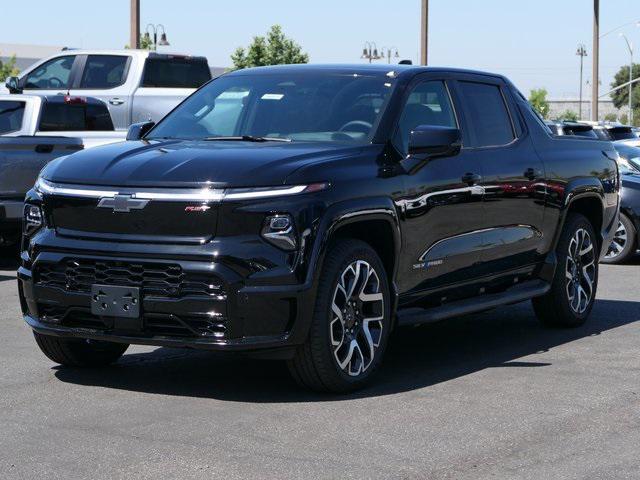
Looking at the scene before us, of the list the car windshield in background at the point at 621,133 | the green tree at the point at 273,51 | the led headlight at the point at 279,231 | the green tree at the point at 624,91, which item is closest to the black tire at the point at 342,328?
the led headlight at the point at 279,231

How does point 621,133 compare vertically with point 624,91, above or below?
above

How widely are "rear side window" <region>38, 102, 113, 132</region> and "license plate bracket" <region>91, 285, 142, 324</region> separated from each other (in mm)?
8897

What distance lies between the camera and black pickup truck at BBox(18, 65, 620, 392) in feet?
20.9

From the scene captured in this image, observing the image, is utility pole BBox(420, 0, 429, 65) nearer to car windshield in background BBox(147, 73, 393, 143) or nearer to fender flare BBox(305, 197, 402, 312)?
car windshield in background BBox(147, 73, 393, 143)

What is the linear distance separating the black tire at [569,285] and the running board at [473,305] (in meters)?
0.27

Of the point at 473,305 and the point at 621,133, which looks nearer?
the point at 473,305

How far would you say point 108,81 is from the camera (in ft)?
63.6

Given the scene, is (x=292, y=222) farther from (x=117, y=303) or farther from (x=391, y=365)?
(x=391, y=365)

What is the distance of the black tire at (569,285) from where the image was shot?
9336 mm

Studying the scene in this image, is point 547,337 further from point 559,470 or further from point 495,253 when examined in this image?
point 559,470

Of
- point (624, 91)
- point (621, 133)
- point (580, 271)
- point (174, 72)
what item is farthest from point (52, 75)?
point (624, 91)

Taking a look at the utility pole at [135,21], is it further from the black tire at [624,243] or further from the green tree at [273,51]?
the green tree at [273,51]

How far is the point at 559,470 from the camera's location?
17.6 feet

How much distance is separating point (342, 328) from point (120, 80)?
523 inches
